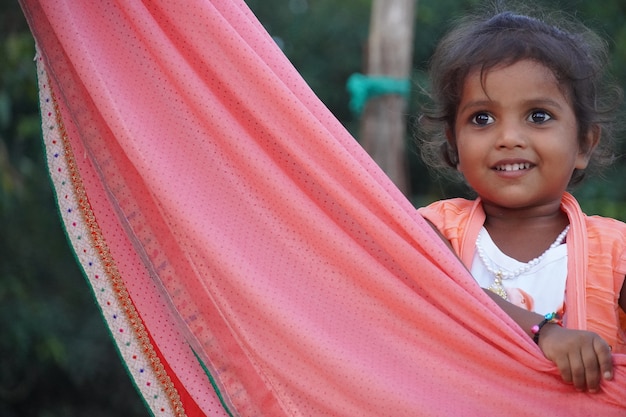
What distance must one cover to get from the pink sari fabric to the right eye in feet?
1.03

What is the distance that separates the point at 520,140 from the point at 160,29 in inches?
28.4

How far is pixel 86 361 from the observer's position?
17.8 feet

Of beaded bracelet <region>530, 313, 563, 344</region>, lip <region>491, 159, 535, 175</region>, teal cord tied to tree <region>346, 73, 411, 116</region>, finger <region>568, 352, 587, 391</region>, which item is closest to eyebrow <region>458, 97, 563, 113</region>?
lip <region>491, 159, 535, 175</region>

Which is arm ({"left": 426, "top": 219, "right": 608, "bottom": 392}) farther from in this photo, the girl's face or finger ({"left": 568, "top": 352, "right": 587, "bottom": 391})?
the girl's face

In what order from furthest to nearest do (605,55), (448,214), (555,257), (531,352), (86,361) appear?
1. (86,361)
2. (605,55)
3. (448,214)
4. (555,257)
5. (531,352)

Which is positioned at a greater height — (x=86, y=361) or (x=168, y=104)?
(x=168, y=104)

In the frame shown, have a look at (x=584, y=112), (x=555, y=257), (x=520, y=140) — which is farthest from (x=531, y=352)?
(x=584, y=112)

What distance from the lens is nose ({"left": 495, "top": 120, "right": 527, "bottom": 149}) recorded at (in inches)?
78.0

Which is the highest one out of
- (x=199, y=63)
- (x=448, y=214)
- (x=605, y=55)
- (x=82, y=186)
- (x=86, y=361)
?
(x=605, y=55)

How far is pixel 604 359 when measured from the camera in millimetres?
1676

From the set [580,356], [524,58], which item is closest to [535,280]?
[580,356]

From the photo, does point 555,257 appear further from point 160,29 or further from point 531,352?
point 160,29

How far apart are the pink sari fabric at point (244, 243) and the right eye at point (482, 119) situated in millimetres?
313

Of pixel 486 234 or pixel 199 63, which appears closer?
pixel 199 63
